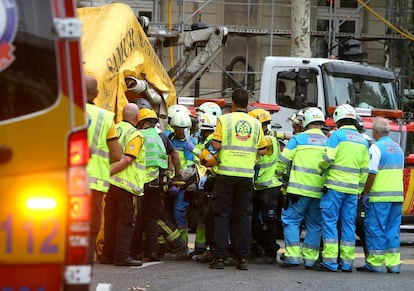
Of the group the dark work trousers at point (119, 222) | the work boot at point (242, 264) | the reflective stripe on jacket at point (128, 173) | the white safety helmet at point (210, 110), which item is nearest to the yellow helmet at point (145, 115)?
the reflective stripe on jacket at point (128, 173)

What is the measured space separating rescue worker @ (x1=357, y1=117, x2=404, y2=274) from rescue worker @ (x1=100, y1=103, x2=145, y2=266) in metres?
2.54

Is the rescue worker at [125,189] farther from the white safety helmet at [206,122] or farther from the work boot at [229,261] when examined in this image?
the white safety helmet at [206,122]

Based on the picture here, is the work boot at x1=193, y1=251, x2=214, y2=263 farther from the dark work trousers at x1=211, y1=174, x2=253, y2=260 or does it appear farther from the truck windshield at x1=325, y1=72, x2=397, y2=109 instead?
the truck windshield at x1=325, y1=72, x2=397, y2=109

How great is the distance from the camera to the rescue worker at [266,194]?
36.0ft

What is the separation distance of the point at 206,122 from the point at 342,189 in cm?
186

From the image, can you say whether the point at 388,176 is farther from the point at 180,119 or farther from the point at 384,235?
the point at 180,119

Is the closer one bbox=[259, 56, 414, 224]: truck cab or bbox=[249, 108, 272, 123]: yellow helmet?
bbox=[249, 108, 272, 123]: yellow helmet

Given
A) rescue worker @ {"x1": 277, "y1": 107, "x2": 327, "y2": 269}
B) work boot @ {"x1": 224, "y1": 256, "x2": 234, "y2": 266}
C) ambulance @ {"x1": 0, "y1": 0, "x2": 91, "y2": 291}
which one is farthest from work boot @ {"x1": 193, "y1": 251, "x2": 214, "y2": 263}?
ambulance @ {"x1": 0, "y1": 0, "x2": 91, "y2": 291}

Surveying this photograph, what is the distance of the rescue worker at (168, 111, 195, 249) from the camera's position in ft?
37.1

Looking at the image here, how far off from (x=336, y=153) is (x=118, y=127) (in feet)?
7.74

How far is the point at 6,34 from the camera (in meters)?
4.49

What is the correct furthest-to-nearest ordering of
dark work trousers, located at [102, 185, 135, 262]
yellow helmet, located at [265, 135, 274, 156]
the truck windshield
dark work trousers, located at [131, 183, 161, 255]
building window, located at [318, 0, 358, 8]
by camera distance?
building window, located at [318, 0, 358, 8] → the truck windshield → yellow helmet, located at [265, 135, 274, 156] → dark work trousers, located at [131, 183, 161, 255] → dark work trousers, located at [102, 185, 135, 262]

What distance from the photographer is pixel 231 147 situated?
33.0ft

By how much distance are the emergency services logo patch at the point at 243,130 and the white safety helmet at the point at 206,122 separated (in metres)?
1.25
